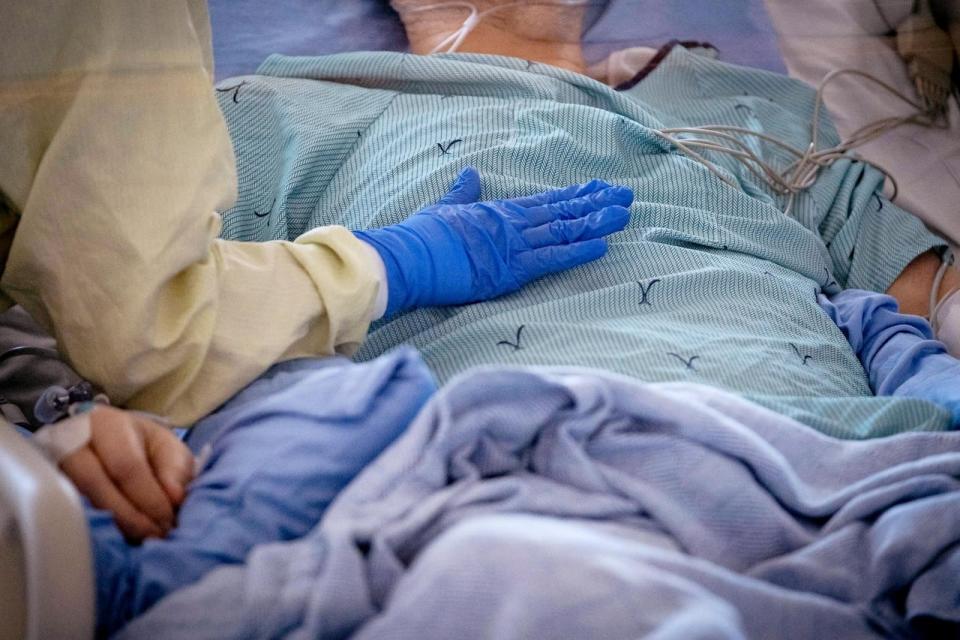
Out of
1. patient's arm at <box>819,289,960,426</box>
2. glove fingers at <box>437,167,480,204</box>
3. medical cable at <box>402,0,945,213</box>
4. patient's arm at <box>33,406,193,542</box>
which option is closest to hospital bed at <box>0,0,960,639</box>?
medical cable at <box>402,0,945,213</box>

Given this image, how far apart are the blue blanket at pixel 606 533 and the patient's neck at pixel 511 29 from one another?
703 millimetres

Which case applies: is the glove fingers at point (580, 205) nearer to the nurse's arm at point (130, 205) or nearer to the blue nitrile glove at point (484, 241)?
the blue nitrile glove at point (484, 241)

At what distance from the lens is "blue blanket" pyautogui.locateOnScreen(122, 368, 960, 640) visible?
379 mm

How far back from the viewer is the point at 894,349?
79 cm

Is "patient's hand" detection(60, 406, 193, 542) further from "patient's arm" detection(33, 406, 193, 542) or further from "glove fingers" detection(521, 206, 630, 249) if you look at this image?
"glove fingers" detection(521, 206, 630, 249)

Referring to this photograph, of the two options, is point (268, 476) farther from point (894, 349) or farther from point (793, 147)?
point (793, 147)

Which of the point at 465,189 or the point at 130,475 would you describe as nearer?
the point at 130,475

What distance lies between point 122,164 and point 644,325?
1.36 ft

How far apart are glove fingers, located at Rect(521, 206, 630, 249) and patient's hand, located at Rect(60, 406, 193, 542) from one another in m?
0.37

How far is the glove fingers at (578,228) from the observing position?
76cm

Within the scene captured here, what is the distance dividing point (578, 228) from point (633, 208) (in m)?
0.11

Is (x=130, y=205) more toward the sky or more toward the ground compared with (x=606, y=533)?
more toward the sky

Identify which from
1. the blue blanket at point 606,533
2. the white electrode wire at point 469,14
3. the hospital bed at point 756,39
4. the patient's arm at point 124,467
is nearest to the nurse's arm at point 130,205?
the patient's arm at point 124,467

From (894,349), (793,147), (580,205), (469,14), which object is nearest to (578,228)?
(580,205)
